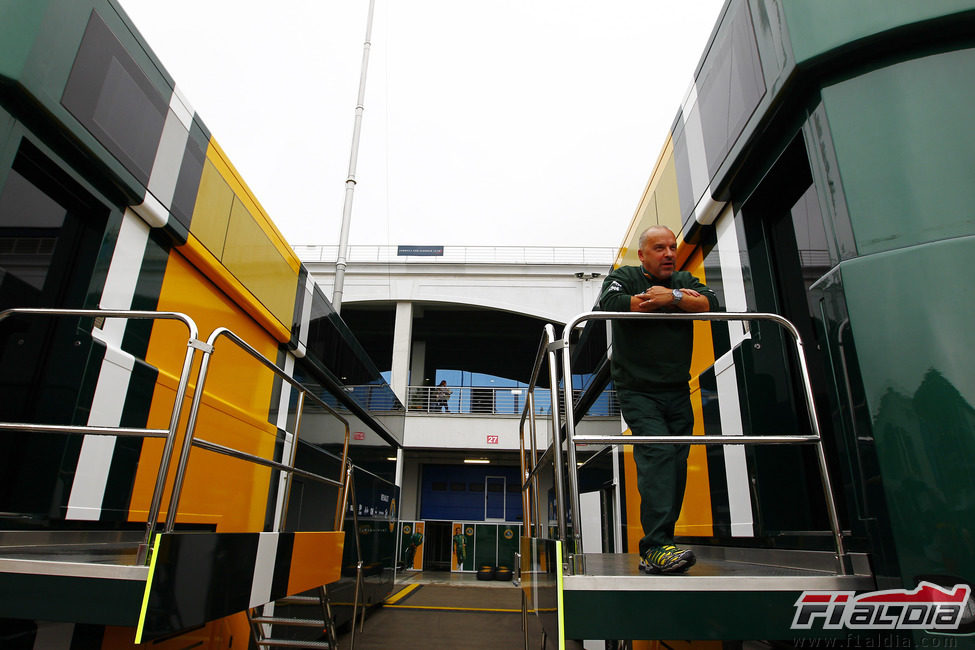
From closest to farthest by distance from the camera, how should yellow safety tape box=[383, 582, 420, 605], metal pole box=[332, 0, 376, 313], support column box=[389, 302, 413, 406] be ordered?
yellow safety tape box=[383, 582, 420, 605], metal pole box=[332, 0, 376, 313], support column box=[389, 302, 413, 406]

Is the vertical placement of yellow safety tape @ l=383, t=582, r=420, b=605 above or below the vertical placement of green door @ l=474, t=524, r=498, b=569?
below

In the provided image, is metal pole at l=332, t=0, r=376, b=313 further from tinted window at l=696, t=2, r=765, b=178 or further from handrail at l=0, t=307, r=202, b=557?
handrail at l=0, t=307, r=202, b=557

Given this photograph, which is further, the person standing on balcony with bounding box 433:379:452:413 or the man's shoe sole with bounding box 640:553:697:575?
the person standing on balcony with bounding box 433:379:452:413

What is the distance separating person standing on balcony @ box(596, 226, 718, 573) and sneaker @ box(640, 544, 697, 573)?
2 centimetres

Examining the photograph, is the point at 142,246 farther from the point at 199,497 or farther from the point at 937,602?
the point at 937,602

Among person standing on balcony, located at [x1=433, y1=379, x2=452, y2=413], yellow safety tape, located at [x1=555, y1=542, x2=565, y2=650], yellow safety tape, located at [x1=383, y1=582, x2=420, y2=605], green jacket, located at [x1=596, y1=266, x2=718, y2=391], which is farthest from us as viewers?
person standing on balcony, located at [x1=433, y1=379, x2=452, y2=413]

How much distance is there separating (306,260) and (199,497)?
14.5 meters

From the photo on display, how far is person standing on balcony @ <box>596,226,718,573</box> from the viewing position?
2189 millimetres

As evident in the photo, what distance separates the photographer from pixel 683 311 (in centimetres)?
240

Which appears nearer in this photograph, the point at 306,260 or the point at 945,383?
the point at 945,383

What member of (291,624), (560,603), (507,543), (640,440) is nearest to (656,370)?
(640,440)

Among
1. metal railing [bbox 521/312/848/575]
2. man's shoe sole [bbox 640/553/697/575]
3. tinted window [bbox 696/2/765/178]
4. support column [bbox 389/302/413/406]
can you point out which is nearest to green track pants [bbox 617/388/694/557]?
man's shoe sole [bbox 640/553/697/575]

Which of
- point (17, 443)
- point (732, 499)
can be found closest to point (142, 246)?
point (17, 443)

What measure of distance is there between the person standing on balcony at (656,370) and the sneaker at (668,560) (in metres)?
0.02
